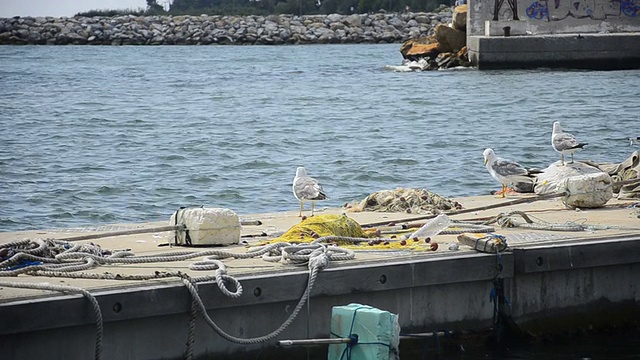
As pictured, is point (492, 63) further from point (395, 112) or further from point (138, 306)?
point (138, 306)

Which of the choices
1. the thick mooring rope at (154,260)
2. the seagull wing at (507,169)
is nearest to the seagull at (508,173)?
the seagull wing at (507,169)

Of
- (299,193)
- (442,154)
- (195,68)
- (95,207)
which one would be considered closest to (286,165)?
(442,154)

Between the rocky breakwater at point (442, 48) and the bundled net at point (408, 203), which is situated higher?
the bundled net at point (408, 203)

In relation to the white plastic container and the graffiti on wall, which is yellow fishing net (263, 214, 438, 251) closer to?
the white plastic container

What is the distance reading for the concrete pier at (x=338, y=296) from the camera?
7.06 metres

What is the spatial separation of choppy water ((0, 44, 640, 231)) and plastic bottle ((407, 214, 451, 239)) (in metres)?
7.29

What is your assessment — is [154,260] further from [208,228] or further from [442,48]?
[442,48]

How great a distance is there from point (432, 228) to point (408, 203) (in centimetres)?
203

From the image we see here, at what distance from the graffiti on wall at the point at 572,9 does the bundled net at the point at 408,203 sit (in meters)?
35.7

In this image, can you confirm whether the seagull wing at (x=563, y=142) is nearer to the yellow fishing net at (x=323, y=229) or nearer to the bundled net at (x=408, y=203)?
the bundled net at (x=408, y=203)

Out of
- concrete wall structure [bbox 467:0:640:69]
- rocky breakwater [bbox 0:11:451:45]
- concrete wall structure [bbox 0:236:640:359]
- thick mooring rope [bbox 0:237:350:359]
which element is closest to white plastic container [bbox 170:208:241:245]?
thick mooring rope [bbox 0:237:350:359]

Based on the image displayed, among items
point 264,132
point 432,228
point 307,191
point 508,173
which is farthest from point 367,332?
point 264,132

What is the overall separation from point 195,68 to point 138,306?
5188cm

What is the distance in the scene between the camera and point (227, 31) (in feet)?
293
